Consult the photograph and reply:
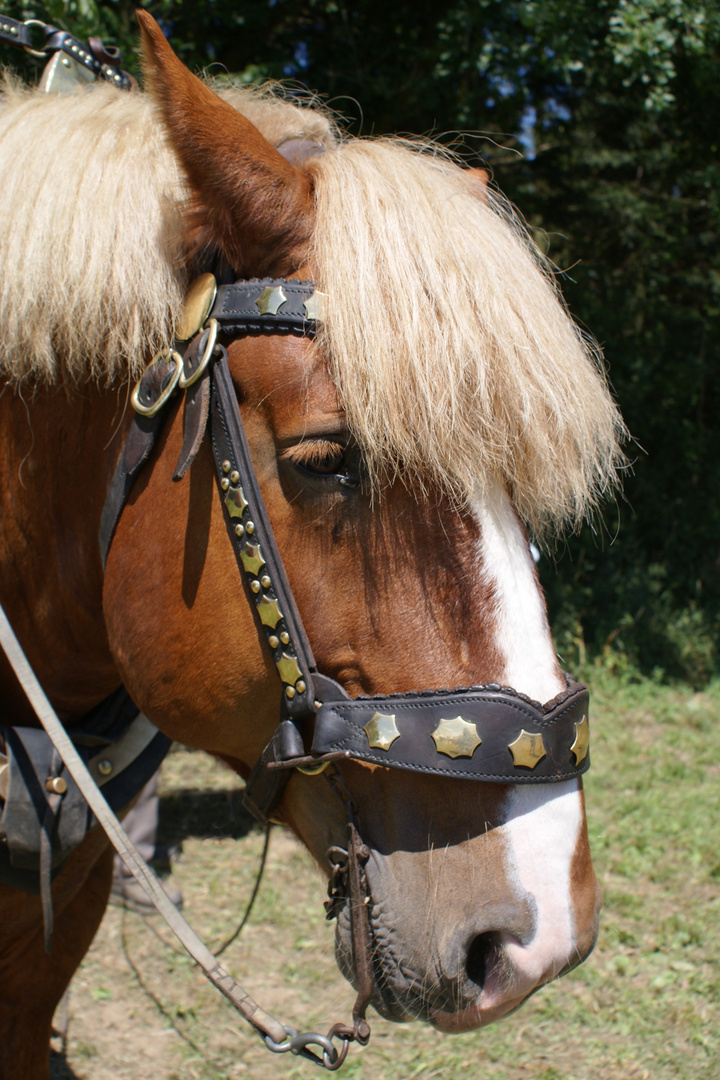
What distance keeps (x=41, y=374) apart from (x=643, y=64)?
13.0 ft

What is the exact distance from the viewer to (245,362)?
3.68 feet

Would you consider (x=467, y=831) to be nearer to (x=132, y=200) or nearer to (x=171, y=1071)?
(x=132, y=200)

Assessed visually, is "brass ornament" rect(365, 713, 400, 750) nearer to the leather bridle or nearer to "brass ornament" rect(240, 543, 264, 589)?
the leather bridle

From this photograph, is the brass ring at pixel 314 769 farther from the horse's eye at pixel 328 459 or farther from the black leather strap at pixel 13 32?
the black leather strap at pixel 13 32

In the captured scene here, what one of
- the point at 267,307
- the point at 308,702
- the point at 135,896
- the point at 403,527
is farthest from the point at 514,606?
the point at 135,896

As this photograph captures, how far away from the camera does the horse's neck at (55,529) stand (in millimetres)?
1285

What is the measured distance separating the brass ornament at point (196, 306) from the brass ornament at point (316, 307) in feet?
0.52

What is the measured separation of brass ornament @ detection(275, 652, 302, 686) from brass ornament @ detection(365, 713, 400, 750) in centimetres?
12

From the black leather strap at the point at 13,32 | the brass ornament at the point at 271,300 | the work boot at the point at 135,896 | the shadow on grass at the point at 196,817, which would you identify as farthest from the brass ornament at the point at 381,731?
the shadow on grass at the point at 196,817

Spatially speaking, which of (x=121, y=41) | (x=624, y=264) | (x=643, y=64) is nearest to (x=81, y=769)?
(x=121, y=41)

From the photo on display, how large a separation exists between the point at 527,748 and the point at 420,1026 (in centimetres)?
211

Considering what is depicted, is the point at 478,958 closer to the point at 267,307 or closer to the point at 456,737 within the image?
the point at 456,737

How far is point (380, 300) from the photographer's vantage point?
106 cm

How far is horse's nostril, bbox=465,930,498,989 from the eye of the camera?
1.03 m
